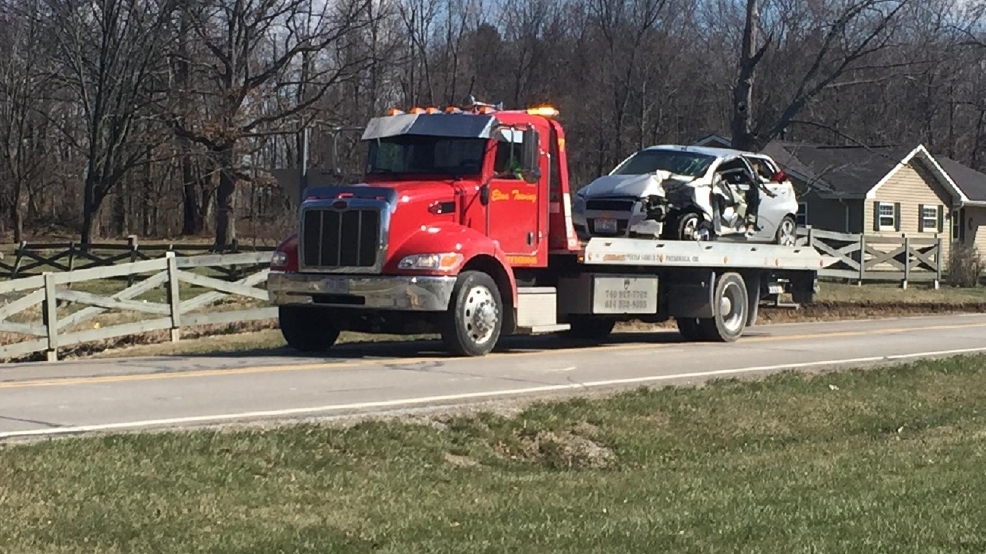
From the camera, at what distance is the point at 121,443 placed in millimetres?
8617

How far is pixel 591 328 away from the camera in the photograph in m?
19.3

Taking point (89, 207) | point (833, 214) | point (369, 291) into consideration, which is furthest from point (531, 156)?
point (833, 214)

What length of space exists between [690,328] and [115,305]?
8.22 meters

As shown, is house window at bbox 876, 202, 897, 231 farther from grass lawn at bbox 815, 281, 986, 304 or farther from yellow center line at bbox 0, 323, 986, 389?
yellow center line at bbox 0, 323, 986, 389

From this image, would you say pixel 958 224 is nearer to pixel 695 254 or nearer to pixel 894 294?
pixel 894 294

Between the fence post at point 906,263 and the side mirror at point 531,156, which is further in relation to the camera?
the fence post at point 906,263

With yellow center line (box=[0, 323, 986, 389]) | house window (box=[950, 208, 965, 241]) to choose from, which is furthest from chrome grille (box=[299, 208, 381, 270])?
house window (box=[950, 208, 965, 241])

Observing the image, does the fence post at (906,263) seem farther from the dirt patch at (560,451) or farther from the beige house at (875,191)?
the dirt patch at (560,451)

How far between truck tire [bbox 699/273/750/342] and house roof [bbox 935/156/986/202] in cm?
3638

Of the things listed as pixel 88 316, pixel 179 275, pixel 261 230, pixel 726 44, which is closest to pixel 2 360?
pixel 88 316

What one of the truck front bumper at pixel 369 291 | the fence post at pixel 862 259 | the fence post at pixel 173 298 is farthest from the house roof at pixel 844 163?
the truck front bumper at pixel 369 291

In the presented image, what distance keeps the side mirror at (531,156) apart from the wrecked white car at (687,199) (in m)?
2.22

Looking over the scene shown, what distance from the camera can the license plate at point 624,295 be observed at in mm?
16703

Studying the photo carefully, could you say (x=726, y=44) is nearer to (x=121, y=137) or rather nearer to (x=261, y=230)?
(x=261, y=230)
